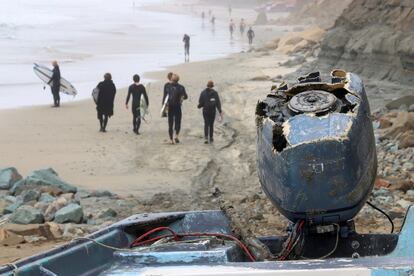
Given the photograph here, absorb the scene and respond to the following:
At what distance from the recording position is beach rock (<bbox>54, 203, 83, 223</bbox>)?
9781 mm

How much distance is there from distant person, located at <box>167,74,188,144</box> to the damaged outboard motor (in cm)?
1040

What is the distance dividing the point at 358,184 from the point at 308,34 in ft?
107

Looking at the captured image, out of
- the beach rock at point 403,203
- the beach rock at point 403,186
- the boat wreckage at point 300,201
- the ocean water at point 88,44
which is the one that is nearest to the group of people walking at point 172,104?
the ocean water at point 88,44

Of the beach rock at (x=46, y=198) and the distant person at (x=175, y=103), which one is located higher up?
the distant person at (x=175, y=103)

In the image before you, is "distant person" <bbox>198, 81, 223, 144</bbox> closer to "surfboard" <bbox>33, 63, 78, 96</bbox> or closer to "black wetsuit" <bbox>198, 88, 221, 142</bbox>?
"black wetsuit" <bbox>198, 88, 221, 142</bbox>

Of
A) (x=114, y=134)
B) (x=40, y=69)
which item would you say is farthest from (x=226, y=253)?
(x=40, y=69)

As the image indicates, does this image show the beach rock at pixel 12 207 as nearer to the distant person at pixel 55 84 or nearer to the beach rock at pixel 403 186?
the beach rock at pixel 403 186

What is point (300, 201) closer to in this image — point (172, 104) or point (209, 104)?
point (209, 104)

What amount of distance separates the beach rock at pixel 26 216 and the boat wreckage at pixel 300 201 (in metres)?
4.26

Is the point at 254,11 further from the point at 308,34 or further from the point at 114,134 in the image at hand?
the point at 114,134

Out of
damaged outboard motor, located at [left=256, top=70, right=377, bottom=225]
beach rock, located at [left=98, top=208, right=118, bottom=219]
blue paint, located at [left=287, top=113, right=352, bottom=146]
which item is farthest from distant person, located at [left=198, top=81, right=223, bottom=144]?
blue paint, located at [left=287, top=113, right=352, bottom=146]

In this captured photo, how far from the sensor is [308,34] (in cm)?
3697

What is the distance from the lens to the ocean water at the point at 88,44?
2569cm

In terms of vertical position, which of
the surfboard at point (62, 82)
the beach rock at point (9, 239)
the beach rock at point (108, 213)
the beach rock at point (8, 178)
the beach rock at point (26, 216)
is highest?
the surfboard at point (62, 82)
